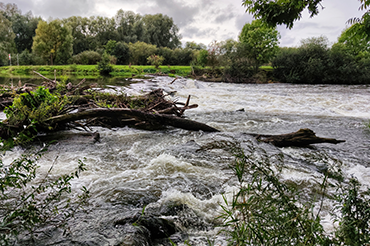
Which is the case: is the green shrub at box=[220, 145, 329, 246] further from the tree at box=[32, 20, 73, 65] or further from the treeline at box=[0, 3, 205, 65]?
the tree at box=[32, 20, 73, 65]

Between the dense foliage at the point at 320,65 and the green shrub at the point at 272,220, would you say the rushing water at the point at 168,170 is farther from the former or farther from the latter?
the dense foliage at the point at 320,65

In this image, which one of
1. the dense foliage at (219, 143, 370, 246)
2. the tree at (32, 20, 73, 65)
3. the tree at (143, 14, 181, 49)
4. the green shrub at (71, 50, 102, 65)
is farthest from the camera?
the tree at (143, 14, 181, 49)

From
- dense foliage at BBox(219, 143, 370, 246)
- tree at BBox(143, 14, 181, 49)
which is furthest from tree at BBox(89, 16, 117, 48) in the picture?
dense foliage at BBox(219, 143, 370, 246)

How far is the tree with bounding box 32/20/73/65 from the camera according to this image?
4253 cm

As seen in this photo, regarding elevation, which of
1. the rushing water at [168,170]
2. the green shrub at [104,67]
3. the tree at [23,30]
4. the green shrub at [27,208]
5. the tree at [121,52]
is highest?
the tree at [23,30]

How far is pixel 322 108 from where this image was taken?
11.7 metres

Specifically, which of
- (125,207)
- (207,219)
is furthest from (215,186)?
(125,207)

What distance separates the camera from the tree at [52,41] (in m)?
42.5

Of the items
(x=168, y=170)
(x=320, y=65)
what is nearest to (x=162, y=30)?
(x=320, y=65)

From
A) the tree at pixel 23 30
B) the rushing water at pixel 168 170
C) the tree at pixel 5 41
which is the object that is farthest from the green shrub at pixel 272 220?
the tree at pixel 23 30

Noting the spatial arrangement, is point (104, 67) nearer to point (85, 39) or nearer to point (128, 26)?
point (85, 39)

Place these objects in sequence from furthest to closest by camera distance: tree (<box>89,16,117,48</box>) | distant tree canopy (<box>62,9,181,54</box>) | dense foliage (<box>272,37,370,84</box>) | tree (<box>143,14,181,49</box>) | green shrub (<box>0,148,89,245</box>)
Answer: tree (<box>143,14,181,49</box>) < tree (<box>89,16,117,48</box>) < distant tree canopy (<box>62,9,181,54</box>) < dense foliage (<box>272,37,370,84</box>) < green shrub (<box>0,148,89,245</box>)

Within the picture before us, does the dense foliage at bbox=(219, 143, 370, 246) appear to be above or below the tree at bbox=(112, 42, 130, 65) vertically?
below

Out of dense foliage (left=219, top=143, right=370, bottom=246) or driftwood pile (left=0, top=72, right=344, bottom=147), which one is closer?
dense foliage (left=219, top=143, right=370, bottom=246)
